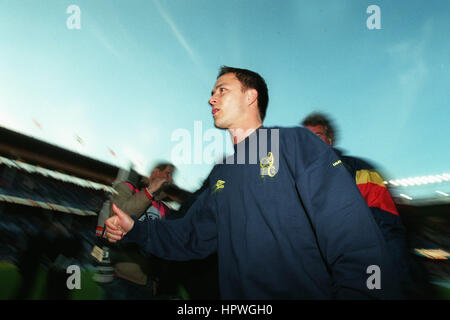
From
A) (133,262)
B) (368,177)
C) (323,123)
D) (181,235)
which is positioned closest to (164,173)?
(133,262)

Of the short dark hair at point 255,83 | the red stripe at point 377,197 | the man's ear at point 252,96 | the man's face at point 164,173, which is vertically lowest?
the red stripe at point 377,197

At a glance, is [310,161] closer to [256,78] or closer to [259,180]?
[259,180]

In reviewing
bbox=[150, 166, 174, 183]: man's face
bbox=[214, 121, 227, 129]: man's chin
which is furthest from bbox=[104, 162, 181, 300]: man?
bbox=[214, 121, 227, 129]: man's chin

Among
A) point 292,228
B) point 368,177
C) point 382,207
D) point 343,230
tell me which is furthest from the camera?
point 368,177

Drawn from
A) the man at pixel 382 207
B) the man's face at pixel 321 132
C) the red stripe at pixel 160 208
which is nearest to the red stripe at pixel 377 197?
the man at pixel 382 207

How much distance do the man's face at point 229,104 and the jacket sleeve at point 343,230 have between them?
0.66 metres

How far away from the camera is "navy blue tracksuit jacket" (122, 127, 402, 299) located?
688 mm

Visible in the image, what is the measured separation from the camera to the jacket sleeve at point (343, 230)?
0.65 meters

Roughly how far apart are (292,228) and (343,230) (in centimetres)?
22

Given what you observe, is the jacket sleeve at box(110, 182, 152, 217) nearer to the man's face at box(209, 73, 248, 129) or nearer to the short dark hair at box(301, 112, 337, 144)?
the man's face at box(209, 73, 248, 129)

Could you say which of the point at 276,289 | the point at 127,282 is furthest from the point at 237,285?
the point at 127,282

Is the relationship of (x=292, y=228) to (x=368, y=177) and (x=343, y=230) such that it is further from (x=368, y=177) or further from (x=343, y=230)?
(x=368, y=177)

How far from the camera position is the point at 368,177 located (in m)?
1.69

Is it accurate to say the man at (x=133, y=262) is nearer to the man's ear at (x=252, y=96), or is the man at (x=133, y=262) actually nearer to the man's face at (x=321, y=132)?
the man's ear at (x=252, y=96)
